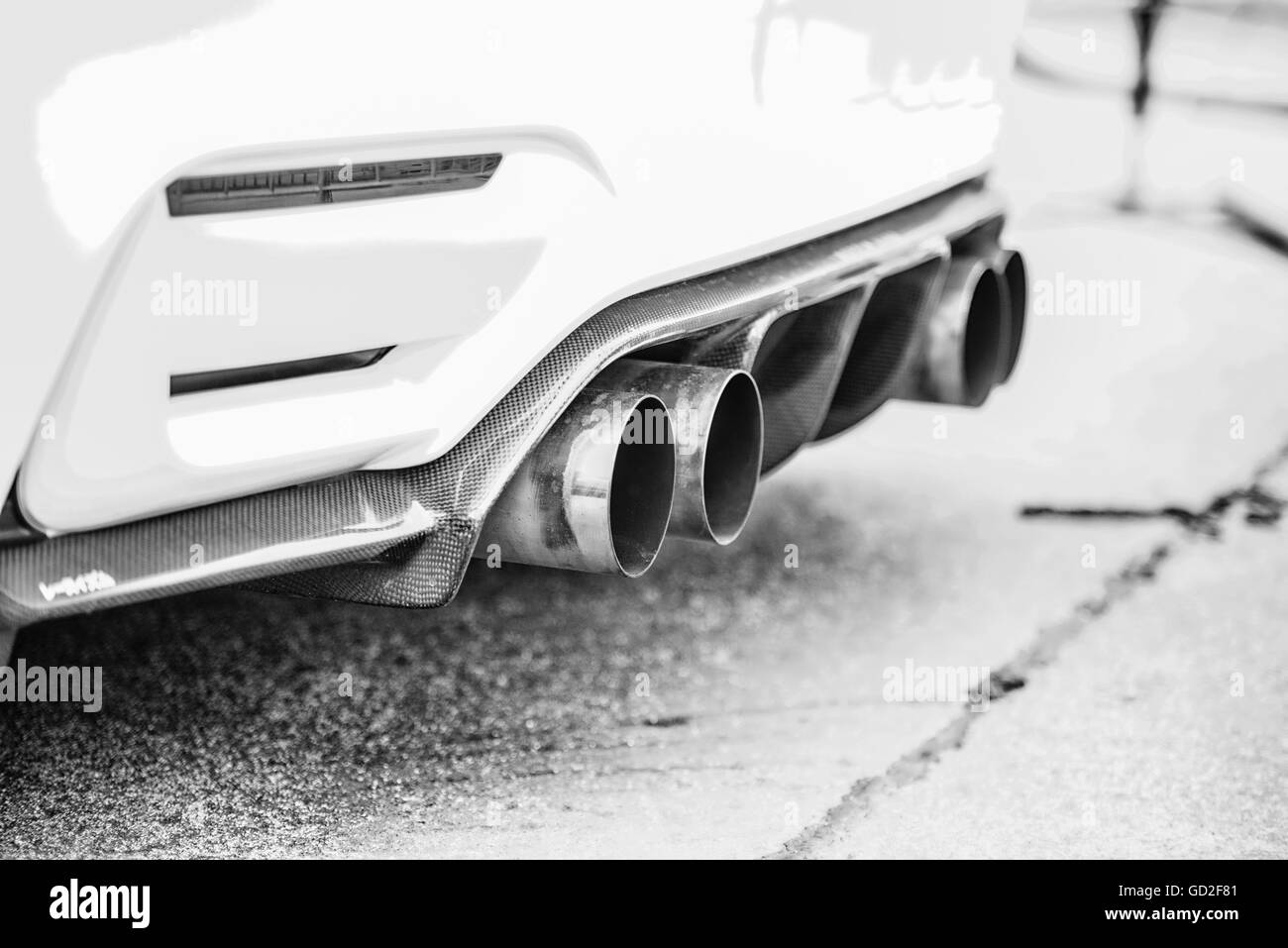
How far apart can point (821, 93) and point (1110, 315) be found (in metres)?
3.84

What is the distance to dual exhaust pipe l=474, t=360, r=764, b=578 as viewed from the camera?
2.03m

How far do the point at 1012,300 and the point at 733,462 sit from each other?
1.22 metres

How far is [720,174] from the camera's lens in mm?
2201

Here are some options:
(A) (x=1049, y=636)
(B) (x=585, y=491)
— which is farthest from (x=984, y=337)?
(B) (x=585, y=491)

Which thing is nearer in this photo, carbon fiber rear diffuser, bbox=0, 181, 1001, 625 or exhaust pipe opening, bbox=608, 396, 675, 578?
carbon fiber rear diffuser, bbox=0, 181, 1001, 625

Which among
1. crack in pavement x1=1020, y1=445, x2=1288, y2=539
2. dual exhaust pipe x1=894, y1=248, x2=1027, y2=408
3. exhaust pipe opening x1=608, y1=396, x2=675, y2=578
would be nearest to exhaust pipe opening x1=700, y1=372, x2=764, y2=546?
exhaust pipe opening x1=608, y1=396, x2=675, y2=578

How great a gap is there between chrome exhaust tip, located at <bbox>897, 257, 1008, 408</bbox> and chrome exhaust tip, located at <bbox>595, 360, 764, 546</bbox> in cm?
81

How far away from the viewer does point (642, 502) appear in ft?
7.30

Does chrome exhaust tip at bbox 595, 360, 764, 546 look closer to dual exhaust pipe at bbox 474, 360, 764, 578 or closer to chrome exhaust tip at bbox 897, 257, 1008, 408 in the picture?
dual exhaust pipe at bbox 474, 360, 764, 578

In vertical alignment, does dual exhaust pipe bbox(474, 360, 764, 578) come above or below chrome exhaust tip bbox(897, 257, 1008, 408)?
below

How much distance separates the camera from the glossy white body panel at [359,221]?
1.50 m

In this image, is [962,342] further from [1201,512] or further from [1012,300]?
[1201,512]

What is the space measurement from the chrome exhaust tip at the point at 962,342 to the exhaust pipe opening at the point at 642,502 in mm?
1002
